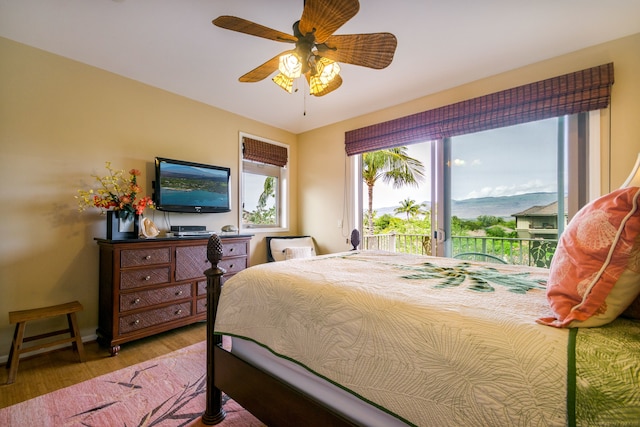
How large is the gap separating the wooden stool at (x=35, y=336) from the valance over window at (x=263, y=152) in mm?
2465

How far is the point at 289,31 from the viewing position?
2148mm

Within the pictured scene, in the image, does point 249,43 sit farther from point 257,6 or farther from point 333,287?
point 333,287

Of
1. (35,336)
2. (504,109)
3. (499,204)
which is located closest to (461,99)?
(504,109)

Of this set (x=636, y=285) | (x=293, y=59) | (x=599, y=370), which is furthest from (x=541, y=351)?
(x=293, y=59)

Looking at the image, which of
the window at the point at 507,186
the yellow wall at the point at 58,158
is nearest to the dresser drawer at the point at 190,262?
the yellow wall at the point at 58,158

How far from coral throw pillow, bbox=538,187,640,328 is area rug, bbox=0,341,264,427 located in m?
1.62

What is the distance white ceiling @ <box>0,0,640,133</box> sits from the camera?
1883mm

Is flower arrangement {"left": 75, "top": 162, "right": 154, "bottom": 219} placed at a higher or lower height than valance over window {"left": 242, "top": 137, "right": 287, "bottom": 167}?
lower

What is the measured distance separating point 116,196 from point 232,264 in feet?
4.34

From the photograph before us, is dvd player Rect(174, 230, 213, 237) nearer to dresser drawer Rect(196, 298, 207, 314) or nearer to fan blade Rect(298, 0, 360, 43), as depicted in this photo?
dresser drawer Rect(196, 298, 207, 314)

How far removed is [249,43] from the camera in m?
2.27

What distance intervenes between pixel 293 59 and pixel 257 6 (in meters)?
0.54

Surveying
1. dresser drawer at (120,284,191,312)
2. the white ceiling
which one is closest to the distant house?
the white ceiling

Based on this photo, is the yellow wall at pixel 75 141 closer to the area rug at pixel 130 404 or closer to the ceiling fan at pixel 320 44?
the area rug at pixel 130 404
